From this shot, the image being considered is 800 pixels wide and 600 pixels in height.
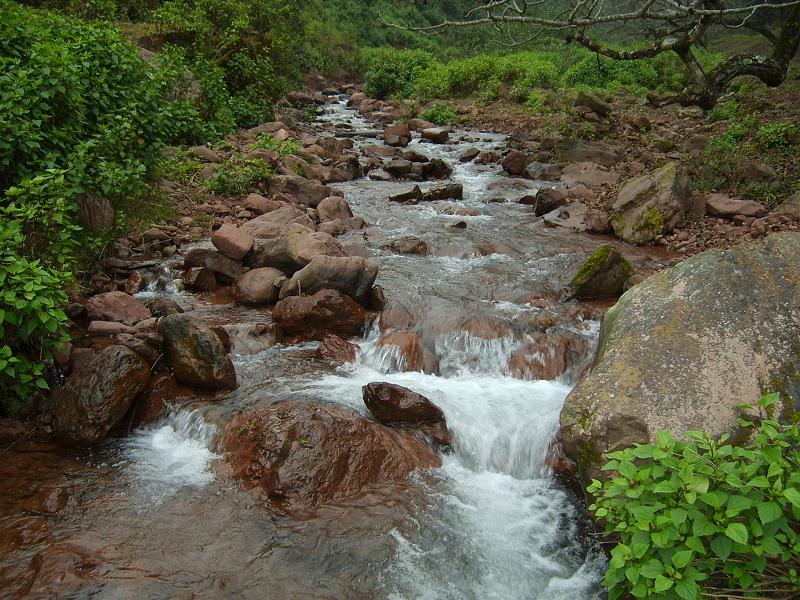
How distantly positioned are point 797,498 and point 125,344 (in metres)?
5.09

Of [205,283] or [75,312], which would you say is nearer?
[75,312]

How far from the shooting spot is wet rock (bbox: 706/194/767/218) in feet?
29.1

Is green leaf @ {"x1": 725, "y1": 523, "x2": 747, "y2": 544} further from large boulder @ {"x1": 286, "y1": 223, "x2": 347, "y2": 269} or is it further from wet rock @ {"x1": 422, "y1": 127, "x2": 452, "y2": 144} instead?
wet rock @ {"x1": 422, "y1": 127, "x2": 452, "y2": 144}

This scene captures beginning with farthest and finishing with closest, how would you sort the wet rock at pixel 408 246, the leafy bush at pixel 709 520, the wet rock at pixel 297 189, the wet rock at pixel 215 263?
the wet rock at pixel 297 189
the wet rock at pixel 408 246
the wet rock at pixel 215 263
the leafy bush at pixel 709 520

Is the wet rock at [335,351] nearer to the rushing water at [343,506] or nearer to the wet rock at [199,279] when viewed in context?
the rushing water at [343,506]

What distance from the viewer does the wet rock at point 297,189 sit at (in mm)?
10648

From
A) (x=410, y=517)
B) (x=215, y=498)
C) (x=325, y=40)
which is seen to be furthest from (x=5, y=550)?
(x=325, y=40)

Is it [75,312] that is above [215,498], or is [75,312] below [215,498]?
above

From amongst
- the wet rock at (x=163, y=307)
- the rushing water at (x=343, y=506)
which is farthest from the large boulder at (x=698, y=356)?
the wet rock at (x=163, y=307)

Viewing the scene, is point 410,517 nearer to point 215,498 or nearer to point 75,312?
point 215,498

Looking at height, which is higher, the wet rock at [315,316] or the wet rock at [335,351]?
the wet rock at [315,316]

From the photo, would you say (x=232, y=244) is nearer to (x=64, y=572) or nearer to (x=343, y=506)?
(x=343, y=506)

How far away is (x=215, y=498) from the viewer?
4.09 meters

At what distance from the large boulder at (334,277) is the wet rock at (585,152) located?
374 inches
